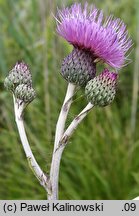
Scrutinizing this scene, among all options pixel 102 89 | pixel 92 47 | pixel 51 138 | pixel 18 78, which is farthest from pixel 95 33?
pixel 51 138

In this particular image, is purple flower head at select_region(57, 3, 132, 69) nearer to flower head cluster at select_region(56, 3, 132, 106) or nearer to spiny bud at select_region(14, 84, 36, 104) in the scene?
flower head cluster at select_region(56, 3, 132, 106)

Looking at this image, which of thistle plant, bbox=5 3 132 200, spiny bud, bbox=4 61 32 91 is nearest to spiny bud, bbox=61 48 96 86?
thistle plant, bbox=5 3 132 200

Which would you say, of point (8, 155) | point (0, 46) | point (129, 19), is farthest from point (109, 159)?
point (129, 19)

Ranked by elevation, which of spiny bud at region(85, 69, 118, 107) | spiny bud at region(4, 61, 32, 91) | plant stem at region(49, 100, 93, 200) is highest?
Answer: spiny bud at region(4, 61, 32, 91)

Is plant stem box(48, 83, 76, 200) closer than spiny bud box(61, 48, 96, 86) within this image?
Yes

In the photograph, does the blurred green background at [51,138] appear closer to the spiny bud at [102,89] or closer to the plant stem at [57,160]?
the spiny bud at [102,89]

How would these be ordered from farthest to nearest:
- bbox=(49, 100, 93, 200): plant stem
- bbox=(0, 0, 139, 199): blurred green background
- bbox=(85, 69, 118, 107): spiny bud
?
bbox=(0, 0, 139, 199): blurred green background, bbox=(85, 69, 118, 107): spiny bud, bbox=(49, 100, 93, 200): plant stem

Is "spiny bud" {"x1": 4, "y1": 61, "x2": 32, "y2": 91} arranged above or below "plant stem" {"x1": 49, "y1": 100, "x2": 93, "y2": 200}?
above
